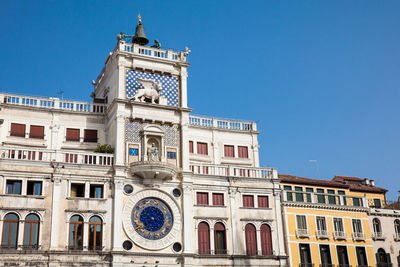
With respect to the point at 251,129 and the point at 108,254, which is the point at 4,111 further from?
the point at 251,129

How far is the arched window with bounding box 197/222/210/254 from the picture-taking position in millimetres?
47031

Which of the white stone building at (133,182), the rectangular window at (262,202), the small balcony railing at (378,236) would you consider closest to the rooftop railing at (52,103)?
the white stone building at (133,182)

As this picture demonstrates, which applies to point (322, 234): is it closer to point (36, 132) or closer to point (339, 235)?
point (339, 235)

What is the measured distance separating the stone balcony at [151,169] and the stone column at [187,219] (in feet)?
7.44

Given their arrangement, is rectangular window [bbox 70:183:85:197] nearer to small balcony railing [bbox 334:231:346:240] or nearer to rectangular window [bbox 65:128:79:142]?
rectangular window [bbox 65:128:79:142]

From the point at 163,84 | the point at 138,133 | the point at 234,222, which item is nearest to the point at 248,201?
the point at 234,222

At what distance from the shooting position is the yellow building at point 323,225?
51.4 metres

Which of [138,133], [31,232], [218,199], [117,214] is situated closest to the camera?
[31,232]

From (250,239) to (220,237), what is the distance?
2.83m

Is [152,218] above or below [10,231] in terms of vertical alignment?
above

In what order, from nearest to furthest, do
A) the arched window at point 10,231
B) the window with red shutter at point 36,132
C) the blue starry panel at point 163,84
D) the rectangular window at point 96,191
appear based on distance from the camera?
the arched window at point 10,231 → the rectangular window at point 96,191 → the window with red shutter at point 36,132 → the blue starry panel at point 163,84

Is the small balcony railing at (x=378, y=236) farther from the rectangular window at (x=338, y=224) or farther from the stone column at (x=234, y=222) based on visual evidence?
the stone column at (x=234, y=222)

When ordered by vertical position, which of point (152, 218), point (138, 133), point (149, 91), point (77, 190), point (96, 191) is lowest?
point (152, 218)

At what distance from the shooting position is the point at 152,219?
150 feet
